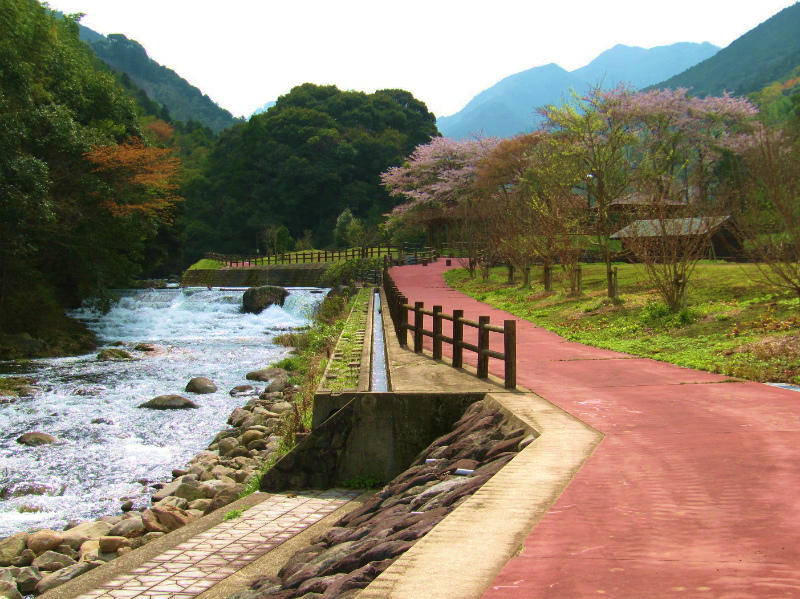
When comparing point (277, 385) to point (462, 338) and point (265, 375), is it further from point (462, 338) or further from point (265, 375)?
point (462, 338)

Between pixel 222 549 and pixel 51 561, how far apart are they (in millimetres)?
2491

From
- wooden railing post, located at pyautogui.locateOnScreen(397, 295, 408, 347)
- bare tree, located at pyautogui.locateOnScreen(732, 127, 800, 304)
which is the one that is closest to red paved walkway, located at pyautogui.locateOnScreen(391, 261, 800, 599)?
wooden railing post, located at pyautogui.locateOnScreen(397, 295, 408, 347)

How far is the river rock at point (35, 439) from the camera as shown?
13.1 metres

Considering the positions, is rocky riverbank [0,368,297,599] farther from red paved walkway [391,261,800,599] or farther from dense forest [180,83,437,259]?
dense forest [180,83,437,259]

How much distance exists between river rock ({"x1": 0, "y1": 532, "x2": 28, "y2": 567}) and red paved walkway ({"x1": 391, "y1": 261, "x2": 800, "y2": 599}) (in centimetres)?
653

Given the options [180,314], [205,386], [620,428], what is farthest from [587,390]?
[180,314]

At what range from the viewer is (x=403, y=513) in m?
5.77

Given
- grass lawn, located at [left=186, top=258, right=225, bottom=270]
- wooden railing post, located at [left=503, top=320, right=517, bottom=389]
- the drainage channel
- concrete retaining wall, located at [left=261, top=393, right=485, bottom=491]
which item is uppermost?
grass lawn, located at [left=186, top=258, right=225, bottom=270]

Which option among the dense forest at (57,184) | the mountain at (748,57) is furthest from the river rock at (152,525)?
the mountain at (748,57)

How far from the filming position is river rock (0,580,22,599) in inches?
268

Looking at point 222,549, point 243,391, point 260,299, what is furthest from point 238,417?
point 260,299

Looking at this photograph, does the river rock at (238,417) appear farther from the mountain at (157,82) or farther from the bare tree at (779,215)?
the mountain at (157,82)

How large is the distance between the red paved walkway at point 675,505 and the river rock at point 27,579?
5.60 meters

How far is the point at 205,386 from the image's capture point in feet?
59.3
